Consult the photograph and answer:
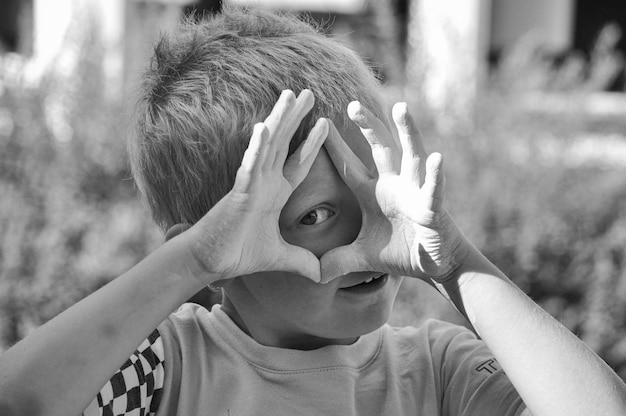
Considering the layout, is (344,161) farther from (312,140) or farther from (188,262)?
(188,262)

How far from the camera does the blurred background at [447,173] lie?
3654mm

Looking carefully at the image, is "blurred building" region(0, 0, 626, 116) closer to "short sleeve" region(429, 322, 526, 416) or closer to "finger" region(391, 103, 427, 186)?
"finger" region(391, 103, 427, 186)

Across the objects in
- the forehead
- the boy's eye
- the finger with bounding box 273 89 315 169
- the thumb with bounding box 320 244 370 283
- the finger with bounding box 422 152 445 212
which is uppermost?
the finger with bounding box 273 89 315 169

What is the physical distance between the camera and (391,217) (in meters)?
1.61

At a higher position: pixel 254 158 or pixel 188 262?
pixel 254 158

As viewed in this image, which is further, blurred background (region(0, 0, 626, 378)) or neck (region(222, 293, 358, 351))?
blurred background (region(0, 0, 626, 378))

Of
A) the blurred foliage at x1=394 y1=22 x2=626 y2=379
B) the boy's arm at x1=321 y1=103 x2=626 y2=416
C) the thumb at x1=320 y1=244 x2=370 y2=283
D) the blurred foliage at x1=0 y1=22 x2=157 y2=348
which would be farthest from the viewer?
the blurred foliage at x1=394 y1=22 x2=626 y2=379

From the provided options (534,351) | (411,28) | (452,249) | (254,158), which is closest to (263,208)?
(254,158)

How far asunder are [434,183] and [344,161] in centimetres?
24

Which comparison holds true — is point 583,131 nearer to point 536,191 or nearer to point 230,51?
point 536,191

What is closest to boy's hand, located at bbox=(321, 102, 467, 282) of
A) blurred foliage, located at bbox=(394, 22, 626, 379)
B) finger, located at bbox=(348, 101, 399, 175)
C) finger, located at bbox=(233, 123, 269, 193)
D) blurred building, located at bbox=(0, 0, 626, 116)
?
finger, located at bbox=(348, 101, 399, 175)

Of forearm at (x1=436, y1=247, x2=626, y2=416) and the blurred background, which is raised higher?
forearm at (x1=436, y1=247, x2=626, y2=416)

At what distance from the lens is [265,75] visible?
5.71ft

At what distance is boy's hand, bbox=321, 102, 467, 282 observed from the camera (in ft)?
5.02
